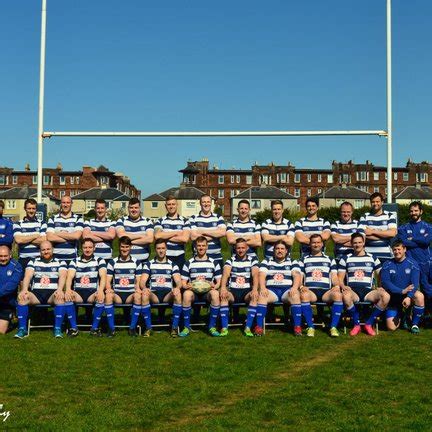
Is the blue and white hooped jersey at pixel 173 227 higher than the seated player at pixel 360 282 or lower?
higher

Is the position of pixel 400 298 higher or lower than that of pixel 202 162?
lower

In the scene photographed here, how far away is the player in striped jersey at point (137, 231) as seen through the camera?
7.75 meters

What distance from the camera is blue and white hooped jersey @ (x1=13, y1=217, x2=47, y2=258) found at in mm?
7925

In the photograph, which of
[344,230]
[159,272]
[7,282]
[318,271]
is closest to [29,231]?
[7,282]

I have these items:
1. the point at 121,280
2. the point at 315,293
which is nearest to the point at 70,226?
the point at 121,280

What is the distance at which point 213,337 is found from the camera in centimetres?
736

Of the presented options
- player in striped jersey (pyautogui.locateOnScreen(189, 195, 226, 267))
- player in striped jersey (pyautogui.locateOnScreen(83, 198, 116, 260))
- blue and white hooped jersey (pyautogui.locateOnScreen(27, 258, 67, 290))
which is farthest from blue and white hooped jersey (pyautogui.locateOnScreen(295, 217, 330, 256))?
blue and white hooped jersey (pyautogui.locateOnScreen(27, 258, 67, 290))

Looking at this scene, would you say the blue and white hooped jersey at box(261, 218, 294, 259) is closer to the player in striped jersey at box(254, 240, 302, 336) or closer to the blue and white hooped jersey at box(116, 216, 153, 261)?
the player in striped jersey at box(254, 240, 302, 336)

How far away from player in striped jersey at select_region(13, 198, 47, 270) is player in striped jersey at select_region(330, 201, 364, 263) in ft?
12.0

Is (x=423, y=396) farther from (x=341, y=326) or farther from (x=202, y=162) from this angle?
(x=202, y=162)

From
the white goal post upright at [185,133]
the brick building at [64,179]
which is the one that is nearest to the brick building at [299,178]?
the brick building at [64,179]

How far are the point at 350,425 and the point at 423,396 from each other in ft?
3.31

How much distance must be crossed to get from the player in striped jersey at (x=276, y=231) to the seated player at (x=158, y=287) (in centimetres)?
118

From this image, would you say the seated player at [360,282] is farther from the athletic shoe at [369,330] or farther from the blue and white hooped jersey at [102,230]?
the blue and white hooped jersey at [102,230]
